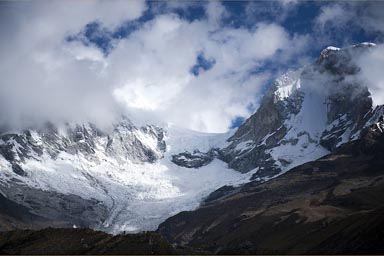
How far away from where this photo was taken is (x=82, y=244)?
18362 cm

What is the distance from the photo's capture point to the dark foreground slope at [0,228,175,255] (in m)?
175

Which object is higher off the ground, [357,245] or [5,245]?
[5,245]

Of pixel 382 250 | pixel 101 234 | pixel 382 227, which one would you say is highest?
pixel 101 234

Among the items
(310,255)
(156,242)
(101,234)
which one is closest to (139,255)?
(156,242)

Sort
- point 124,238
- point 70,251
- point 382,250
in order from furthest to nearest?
point 124,238, point 70,251, point 382,250

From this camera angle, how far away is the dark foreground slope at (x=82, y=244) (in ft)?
575

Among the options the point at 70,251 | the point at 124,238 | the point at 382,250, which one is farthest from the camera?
the point at 124,238

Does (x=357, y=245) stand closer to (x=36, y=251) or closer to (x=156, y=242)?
(x=156, y=242)

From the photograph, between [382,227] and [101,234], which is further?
[101,234]

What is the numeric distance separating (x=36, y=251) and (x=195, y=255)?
151 ft

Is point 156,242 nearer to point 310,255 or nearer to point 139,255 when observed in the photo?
point 139,255

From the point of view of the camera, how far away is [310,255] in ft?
647

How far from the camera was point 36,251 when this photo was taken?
177625mm

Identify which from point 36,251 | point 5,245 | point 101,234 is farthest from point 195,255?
point 5,245
